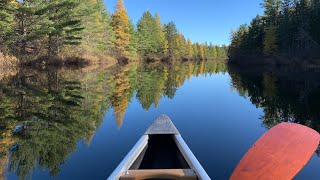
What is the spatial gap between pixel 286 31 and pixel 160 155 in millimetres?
47544

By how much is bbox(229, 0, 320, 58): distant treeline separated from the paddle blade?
125ft

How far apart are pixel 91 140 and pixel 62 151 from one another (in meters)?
0.99

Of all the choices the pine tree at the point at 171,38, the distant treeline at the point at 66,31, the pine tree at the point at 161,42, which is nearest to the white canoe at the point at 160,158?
the distant treeline at the point at 66,31

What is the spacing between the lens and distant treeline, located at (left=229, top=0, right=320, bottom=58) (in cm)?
4247

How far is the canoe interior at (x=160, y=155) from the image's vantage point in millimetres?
5071

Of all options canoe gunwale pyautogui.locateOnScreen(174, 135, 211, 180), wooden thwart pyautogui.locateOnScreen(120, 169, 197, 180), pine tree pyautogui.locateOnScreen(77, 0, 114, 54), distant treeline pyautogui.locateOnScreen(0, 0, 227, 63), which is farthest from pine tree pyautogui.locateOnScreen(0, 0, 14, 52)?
wooden thwart pyautogui.locateOnScreen(120, 169, 197, 180)

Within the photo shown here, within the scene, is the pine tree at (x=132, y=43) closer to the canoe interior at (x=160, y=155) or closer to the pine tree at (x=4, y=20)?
the pine tree at (x=4, y=20)

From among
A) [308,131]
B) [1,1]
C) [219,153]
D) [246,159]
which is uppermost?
[1,1]

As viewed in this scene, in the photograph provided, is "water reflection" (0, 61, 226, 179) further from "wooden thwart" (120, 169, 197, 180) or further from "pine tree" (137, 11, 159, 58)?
"pine tree" (137, 11, 159, 58)

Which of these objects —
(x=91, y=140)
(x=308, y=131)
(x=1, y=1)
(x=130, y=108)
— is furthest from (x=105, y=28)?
(x=308, y=131)

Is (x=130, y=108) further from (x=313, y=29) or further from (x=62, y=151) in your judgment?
(x=313, y=29)

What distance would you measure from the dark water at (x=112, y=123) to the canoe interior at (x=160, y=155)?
55 cm

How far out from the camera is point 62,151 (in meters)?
5.96

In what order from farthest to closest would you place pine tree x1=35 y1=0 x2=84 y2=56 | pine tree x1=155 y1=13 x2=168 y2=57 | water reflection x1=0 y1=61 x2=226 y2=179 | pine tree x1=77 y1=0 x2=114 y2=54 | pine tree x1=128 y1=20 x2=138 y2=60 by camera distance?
pine tree x1=155 y1=13 x2=168 y2=57 → pine tree x1=128 y1=20 x2=138 y2=60 → pine tree x1=77 y1=0 x2=114 y2=54 → pine tree x1=35 y1=0 x2=84 y2=56 → water reflection x1=0 y1=61 x2=226 y2=179
